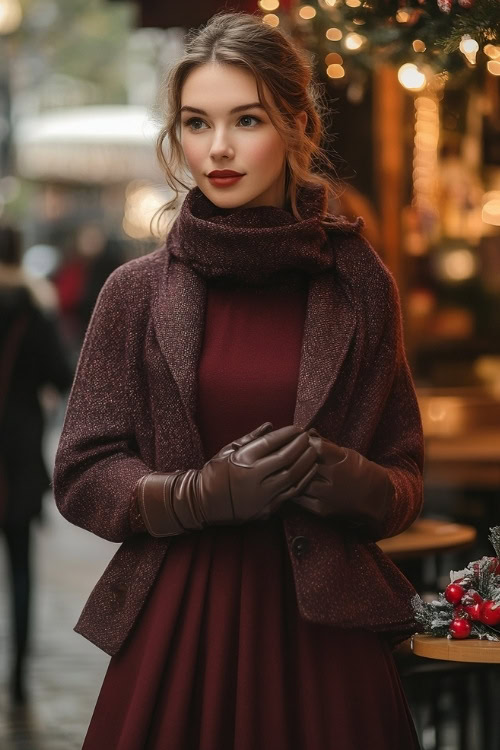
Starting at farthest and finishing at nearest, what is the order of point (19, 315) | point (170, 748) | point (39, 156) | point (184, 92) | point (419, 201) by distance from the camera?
point (39, 156) → point (419, 201) → point (19, 315) → point (184, 92) → point (170, 748)

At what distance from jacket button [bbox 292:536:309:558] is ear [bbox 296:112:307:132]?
3.03ft

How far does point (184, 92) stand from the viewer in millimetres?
3084

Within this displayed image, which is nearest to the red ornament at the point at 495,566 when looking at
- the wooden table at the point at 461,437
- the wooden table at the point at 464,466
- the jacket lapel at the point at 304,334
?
the jacket lapel at the point at 304,334

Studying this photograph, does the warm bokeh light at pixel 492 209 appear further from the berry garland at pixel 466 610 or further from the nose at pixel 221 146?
the nose at pixel 221 146

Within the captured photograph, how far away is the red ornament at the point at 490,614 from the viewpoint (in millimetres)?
3090

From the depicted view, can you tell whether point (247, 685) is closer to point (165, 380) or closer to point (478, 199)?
point (165, 380)

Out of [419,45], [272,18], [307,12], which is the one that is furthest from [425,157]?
[419,45]

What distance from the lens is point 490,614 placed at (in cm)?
309

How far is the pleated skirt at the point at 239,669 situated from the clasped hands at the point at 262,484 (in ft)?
0.57

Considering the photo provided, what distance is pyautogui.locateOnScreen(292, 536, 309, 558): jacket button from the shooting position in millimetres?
2943

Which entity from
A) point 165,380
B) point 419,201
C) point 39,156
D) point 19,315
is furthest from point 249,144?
point 39,156

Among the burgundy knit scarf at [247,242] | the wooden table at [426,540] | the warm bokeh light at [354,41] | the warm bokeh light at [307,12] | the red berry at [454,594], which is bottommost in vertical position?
the wooden table at [426,540]

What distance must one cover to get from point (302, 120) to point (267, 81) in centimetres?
18

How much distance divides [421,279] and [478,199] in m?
0.63
